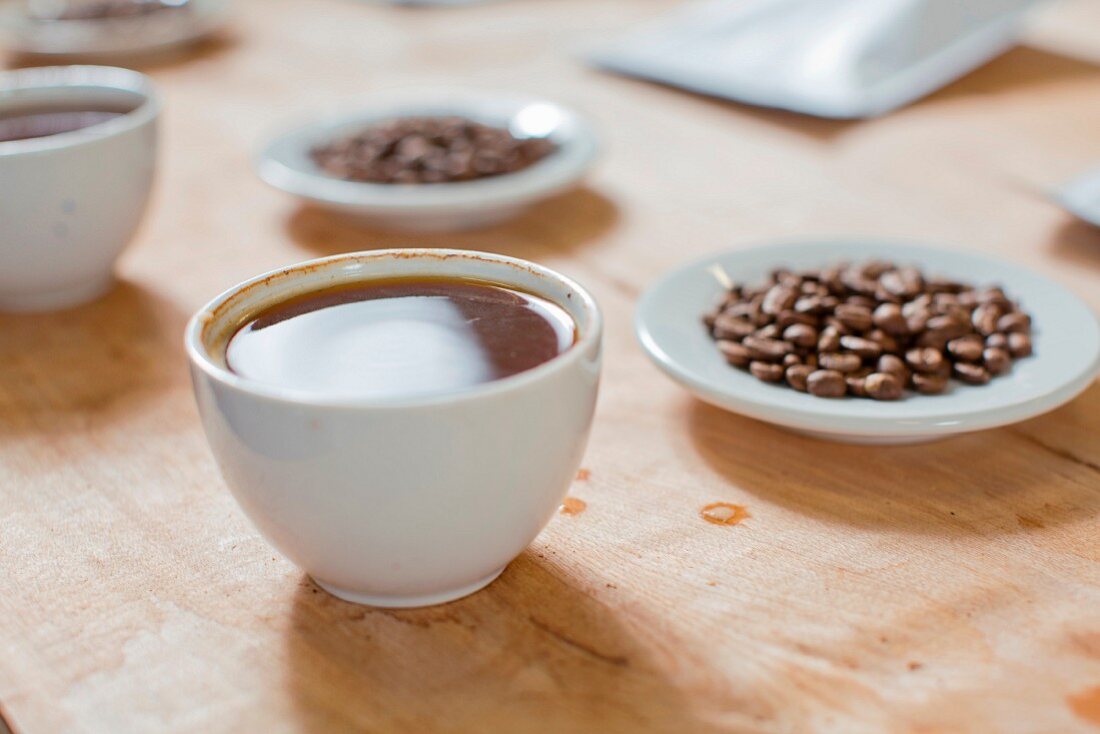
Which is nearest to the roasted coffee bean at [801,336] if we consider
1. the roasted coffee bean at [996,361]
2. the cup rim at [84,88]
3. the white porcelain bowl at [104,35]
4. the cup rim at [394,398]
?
the roasted coffee bean at [996,361]

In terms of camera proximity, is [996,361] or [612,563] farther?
[996,361]

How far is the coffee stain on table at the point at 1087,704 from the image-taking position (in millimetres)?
551

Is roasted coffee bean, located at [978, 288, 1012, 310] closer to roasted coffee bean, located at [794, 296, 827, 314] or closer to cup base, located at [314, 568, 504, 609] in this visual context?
roasted coffee bean, located at [794, 296, 827, 314]

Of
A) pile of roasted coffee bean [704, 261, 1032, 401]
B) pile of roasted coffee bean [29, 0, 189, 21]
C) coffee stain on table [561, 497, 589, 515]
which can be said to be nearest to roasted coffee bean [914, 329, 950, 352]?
pile of roasted coffee bean [704, 261, 1032, 401]

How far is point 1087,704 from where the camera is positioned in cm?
56

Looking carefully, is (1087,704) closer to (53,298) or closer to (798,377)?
(798,377)

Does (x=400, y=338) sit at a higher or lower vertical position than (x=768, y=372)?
higher

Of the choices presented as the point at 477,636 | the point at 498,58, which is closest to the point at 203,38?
the point at 498,58

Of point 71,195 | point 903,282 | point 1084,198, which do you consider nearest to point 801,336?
point 903,282

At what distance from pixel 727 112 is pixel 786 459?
868 millimetres

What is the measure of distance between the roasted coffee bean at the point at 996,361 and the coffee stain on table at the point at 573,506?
0.30m

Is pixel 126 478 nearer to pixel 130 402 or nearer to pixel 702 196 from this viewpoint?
pixel 130 402

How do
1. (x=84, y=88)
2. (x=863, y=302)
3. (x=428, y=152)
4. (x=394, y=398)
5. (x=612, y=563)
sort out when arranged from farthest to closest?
(x=428, y=152)
(x=84, y=88)
(x=863, y=302)
(x=612, y=563)
(x=394, y=398)

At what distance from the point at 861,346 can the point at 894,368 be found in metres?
0.03
